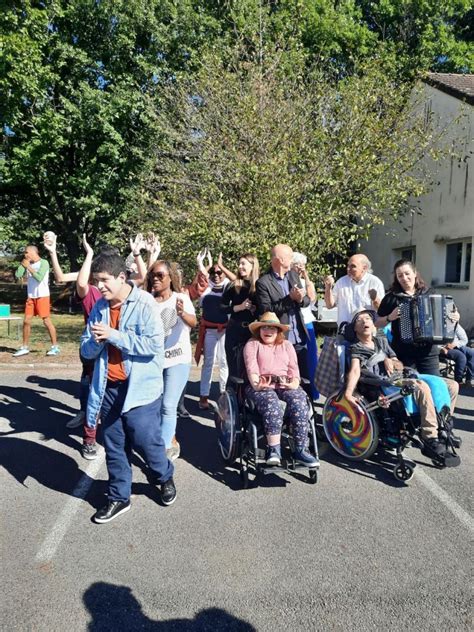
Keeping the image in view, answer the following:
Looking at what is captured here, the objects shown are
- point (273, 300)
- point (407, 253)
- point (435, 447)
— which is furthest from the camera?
point (407, 253)

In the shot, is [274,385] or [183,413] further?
[183,413]

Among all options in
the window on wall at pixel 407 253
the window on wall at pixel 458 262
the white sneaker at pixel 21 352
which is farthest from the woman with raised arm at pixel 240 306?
the window on wall at pixel 407 253

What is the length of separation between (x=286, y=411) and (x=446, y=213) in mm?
12243

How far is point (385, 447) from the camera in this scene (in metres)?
4.55

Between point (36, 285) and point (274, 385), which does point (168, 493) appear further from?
point (36, 285)

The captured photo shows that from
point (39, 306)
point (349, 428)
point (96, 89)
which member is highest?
point (96, 89)

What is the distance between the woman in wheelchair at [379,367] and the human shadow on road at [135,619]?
226 centimetres

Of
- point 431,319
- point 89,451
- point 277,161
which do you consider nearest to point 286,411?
point 431,319

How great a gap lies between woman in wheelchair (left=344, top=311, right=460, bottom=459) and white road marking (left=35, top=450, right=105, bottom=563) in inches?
93.7

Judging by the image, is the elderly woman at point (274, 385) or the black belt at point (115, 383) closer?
the black belt at point (115, 383)

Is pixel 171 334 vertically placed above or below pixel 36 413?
above

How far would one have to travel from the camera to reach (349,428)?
4496 mm

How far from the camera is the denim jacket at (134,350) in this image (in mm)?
3445

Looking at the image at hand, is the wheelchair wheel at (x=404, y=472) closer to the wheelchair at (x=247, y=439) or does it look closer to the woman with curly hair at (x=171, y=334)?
the wheelchair at (x=247, y=439)
